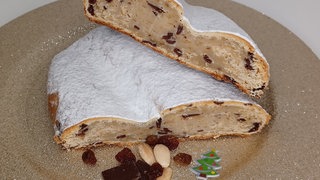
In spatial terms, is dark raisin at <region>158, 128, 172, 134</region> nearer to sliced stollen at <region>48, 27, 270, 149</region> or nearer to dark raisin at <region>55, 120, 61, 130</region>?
sliced stollen at <region>48, 27, 270, 149</region>

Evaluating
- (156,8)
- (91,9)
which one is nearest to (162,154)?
(156,8)

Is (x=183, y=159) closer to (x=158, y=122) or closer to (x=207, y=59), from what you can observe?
(x=158, y=122)

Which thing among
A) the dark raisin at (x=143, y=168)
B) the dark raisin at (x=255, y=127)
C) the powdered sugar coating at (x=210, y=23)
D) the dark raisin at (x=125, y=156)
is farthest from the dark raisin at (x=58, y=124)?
the dark raisin at (x=255, y=127)

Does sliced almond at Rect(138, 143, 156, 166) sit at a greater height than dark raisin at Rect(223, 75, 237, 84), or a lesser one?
lesser

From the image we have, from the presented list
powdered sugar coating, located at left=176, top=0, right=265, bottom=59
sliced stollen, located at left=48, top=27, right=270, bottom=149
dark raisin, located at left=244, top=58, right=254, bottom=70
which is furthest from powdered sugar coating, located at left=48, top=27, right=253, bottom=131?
powdered sugar coating, located at left=176, top=0, right=265, bottom=59

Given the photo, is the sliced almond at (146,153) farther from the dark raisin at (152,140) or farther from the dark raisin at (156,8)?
the dark raisin at (156,8)

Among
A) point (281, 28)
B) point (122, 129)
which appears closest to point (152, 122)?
point (122, 129)
